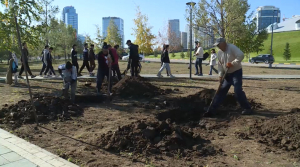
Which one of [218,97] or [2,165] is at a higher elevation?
[218,97]

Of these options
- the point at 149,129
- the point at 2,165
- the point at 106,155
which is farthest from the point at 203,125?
the point at 2,165

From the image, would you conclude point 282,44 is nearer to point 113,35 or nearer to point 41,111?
point 113,35

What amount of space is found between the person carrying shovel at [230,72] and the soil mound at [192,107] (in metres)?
0.46

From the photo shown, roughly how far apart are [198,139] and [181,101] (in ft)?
9.32

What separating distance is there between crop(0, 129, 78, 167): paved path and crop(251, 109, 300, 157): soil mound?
10.3ft

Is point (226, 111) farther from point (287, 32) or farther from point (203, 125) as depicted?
point (287, 32)

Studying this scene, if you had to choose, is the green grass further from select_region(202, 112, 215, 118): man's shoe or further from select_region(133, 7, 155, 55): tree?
select_region(202, 112, 215, 118): man's shoe

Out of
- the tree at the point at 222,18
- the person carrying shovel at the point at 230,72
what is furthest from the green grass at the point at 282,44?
the person carrying shovel at the point at 230,72

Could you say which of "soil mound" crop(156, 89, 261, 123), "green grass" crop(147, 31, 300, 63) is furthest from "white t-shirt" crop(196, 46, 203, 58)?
"green grass" crop(147, 31, 300, 63)

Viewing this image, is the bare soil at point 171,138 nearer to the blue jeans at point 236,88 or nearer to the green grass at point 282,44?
the blue jeans at point 236,88

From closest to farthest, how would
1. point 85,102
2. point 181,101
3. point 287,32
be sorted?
point 181,101, point 85,102, point 287,32

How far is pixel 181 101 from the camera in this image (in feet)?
25.1

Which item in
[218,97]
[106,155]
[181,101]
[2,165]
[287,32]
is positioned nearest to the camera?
[2,165]

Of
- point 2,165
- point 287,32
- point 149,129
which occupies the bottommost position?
point 2,165
